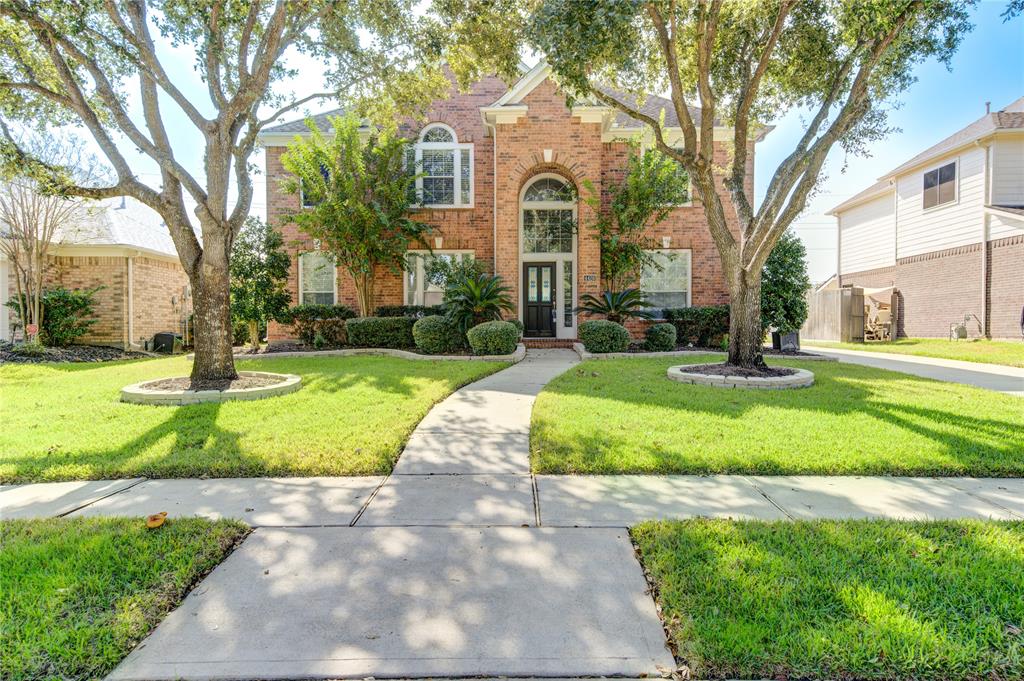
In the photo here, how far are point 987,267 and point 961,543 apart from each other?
16.9m

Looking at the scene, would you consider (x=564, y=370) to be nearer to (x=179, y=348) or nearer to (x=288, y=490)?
(x=288, y=490)

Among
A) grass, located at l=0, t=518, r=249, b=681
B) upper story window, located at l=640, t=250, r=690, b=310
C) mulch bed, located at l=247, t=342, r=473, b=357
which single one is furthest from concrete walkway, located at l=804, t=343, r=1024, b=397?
mulch bed, located at l=247, t=342, r=473, b=357

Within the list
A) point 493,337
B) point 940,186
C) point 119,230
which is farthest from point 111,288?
point 940,186

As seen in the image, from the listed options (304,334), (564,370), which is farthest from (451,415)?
(304,334)

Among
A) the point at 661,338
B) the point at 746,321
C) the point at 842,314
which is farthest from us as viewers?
the point at 842,314

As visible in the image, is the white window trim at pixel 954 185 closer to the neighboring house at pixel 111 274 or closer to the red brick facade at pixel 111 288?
the neighboring house at pixel 111 274

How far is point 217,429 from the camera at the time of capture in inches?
193

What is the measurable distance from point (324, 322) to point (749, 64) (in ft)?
36.4

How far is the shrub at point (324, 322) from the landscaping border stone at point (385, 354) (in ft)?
3.32

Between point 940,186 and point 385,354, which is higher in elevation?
point 940,186

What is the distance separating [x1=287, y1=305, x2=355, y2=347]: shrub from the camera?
43.4 feet

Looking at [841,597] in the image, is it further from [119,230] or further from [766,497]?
[119,230]

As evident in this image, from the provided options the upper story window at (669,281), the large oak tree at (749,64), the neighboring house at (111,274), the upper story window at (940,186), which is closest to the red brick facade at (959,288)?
the upper story window at (940,186)

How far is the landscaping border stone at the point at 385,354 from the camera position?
33.9ft
